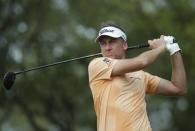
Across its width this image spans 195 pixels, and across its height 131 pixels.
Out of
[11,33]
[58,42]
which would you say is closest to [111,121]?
[11,33]

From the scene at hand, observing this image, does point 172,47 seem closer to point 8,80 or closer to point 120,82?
point 120,82

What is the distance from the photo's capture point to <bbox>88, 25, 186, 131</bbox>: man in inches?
311

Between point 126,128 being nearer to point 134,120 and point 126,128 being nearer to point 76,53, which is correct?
point 134,120

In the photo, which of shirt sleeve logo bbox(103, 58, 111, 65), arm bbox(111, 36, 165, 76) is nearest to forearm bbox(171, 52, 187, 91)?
arm bbox(111, 36, 165, 76)

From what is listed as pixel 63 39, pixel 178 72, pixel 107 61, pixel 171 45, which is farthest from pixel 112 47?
pixel 63 39

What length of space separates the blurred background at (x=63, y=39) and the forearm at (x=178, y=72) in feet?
53.0

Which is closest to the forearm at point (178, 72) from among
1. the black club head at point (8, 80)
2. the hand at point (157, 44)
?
the hand at point (157, 44)

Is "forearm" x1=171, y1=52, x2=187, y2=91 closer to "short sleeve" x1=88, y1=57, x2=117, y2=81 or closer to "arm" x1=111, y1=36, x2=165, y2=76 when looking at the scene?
"arm" x1=111, y1=36, x2=165, y2=76

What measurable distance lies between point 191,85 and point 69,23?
15.9ft

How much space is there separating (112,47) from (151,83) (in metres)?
0.58

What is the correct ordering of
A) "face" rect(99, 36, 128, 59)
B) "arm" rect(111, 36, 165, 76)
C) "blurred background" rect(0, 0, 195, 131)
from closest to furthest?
1. "arm" rect(111, 36, 165, 76)
2. "face" rect(99, 36, 128, 59)
3. "blurred background" rect(0, 0, 195, 131)

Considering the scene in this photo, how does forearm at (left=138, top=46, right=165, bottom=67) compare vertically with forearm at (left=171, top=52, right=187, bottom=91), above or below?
above

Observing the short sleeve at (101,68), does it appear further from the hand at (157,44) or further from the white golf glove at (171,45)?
the white golf glove at (171,45)

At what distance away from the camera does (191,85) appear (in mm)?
28531
